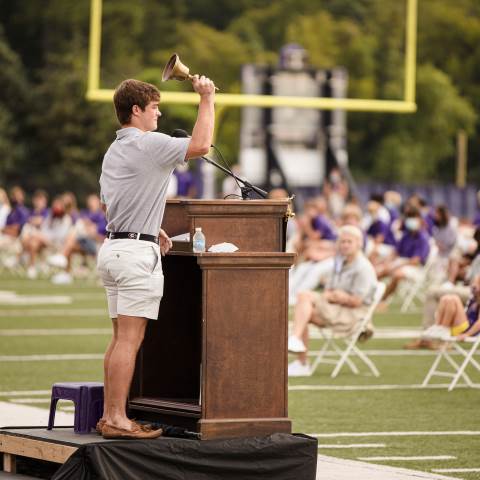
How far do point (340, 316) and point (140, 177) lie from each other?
6869mm

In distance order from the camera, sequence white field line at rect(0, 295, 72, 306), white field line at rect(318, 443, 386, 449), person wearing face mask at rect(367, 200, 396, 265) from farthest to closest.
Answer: person wearing face mask at rect(367, 200, 396, 265) → white field line at rect(0, 295, 72, 306) → white field line at rect(318, 443, 386, 449)

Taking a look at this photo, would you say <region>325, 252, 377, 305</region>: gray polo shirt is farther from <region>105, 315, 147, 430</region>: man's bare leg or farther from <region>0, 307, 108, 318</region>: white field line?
<region>0, 307, 108, 318</region>: white field line

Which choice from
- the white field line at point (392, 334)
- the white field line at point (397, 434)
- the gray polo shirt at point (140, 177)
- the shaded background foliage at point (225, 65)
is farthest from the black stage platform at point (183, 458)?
the shaded background foliage at point (225, 65)

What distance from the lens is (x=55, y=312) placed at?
72.9 ft

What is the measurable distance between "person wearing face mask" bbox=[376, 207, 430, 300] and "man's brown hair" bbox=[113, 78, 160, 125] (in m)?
15.7

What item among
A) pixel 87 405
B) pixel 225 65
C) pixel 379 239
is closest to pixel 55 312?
pixel 379 239

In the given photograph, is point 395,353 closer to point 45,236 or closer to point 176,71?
point 176,71

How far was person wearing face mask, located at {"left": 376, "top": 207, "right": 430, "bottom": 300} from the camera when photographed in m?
24.1

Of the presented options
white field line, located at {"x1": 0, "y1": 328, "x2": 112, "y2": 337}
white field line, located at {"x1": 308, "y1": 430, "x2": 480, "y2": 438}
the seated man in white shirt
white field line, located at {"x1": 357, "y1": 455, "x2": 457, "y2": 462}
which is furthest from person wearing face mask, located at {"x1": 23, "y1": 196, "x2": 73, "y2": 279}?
white field line, located at {"x1": 357, "y1": 455, "x2": 457, "y2": 462}

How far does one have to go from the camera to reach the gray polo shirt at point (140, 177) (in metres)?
8.13

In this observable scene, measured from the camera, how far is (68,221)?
33.7 metres

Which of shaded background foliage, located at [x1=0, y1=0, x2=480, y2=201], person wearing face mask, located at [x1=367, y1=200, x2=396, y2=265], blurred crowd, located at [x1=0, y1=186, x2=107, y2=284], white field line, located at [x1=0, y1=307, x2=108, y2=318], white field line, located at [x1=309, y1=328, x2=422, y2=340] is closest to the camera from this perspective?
white field line, located at [x1=309, y1=328, x2=422, y2=340]

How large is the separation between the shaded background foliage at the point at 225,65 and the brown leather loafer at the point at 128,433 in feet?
85.7

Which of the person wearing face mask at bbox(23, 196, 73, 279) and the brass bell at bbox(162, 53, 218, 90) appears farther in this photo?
the person wearing face mask at bbox(23, 196, 73, 279)
